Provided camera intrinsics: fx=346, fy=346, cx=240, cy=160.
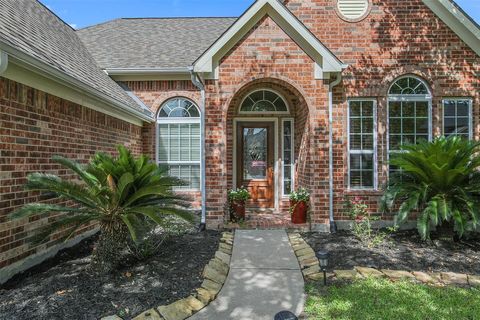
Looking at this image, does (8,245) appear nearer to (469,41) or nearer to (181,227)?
(181,227)

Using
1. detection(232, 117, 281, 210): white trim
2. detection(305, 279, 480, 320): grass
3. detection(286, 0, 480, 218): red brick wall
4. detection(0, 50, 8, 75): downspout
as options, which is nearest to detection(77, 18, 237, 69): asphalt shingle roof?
detection(232, 117, 281, 210): white trim

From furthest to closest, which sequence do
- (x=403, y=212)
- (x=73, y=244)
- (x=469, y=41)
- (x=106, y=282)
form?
(x=469, y=41) → (x=403, y=212) → (x=73, y=244) → (x=106, y=282)

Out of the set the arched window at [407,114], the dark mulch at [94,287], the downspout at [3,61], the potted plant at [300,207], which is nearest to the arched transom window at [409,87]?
the arched window at [407,114]

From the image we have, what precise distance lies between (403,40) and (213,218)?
6.03m

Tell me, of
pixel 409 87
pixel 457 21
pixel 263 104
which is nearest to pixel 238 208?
pixel 263 104

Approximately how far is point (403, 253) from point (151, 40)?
982 centimetres

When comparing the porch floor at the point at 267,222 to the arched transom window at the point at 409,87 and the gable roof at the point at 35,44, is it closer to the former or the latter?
the gable roof at the point at 35,44

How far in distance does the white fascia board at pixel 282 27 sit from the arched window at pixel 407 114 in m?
1.90

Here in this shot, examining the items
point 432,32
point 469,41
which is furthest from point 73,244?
point 469,41

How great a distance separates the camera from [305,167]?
26.5 feet

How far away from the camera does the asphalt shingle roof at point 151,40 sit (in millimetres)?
10094

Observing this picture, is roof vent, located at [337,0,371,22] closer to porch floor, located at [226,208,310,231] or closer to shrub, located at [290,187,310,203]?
shrub, located at [290,187,310,203]

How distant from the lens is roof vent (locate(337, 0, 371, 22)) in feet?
26.9

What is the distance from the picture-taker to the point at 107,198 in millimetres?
4695
